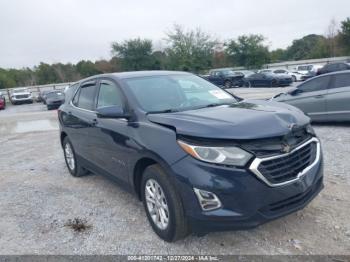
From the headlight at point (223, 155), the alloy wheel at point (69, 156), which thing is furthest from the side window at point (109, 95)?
the alloy wheel at point (69, 156)

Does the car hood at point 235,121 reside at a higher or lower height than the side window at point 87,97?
lower

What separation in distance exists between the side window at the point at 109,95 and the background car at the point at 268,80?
2378cm

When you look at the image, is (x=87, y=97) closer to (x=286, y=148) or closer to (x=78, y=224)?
(x=78, y=224)

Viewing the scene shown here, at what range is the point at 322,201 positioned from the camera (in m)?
4.20

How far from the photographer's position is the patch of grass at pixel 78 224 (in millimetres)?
4082

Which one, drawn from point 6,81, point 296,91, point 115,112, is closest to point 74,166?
point 115,112

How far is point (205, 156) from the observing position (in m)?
3.03

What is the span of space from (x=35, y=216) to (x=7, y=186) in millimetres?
1765

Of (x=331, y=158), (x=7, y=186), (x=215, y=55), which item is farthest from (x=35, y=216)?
(x=215, y=55)

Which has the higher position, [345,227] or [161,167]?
[161,167]

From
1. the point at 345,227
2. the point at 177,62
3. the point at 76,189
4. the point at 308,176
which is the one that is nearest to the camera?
the point at 308,176

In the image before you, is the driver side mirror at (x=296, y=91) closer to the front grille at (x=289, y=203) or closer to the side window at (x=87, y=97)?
the side window at (x=87, y=97)

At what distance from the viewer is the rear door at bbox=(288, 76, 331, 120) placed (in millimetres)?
8773

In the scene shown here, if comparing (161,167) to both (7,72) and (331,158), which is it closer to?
(331,158)
